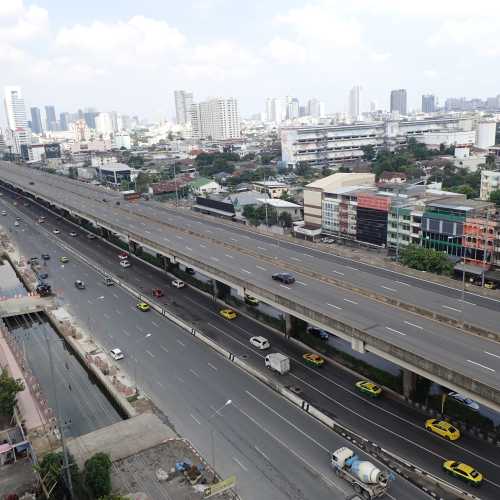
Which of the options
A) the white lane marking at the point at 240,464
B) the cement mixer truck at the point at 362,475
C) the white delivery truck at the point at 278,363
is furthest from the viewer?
the white delivery truck at the point at 278,363

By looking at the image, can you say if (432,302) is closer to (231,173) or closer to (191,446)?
(191,446)

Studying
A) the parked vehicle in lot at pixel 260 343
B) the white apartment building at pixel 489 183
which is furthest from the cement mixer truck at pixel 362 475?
the white apartment building at pixel 489 183

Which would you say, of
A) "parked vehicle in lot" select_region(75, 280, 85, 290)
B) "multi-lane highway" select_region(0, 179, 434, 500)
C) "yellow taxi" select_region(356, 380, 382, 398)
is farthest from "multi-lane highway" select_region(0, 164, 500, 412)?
"parked vehicle in lot" select_region(75, 280, 85, 290)

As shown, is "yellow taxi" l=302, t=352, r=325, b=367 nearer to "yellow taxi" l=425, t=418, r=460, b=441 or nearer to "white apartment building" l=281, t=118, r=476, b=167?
"yellow taxi" l=425, t=418, r=460, b=441

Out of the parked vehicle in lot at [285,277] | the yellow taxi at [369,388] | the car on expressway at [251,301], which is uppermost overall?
the parked vehicle in lot at [285,277]

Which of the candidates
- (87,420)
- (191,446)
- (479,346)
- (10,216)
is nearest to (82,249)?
(10,216)

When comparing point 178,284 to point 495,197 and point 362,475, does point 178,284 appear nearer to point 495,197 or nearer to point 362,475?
point 362,475

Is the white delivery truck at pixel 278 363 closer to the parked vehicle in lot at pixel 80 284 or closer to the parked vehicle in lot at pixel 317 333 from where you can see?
the parked vehicle in lot at pixel 317 333
